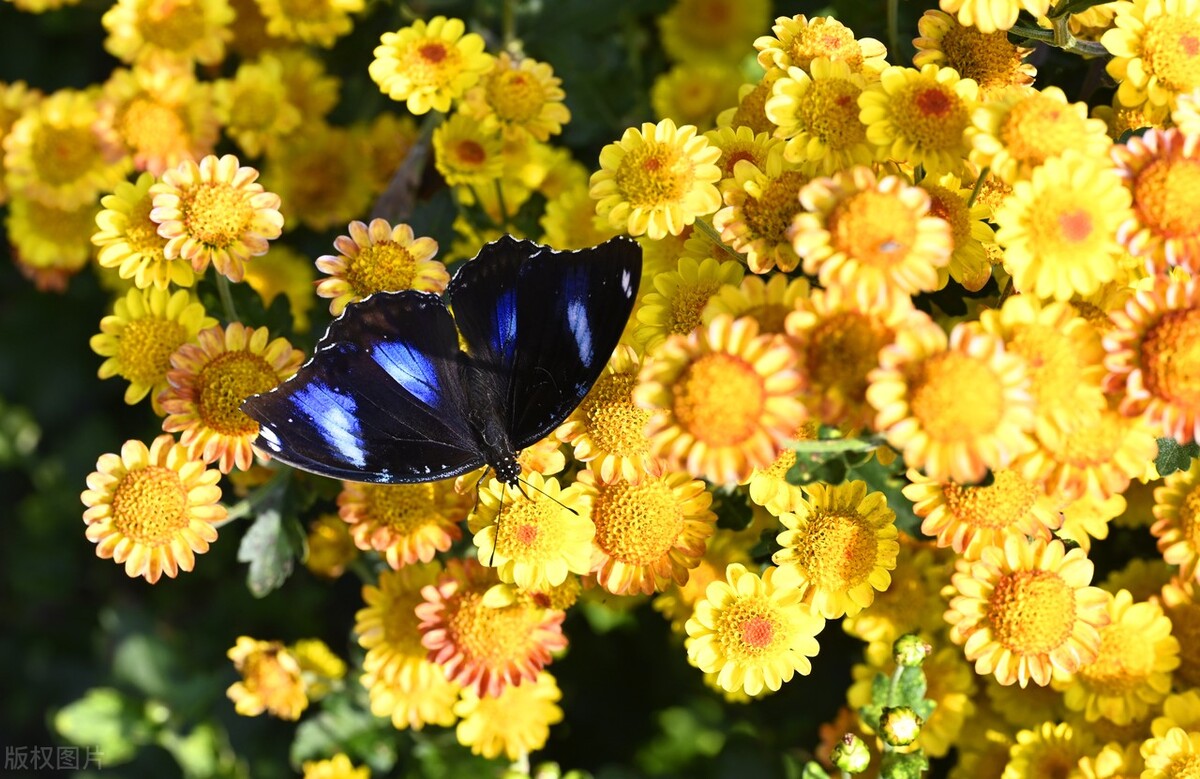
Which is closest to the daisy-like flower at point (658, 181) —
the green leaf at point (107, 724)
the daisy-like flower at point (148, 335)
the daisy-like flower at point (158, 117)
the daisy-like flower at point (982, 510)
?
the daisy-like flower at point (982, 510)

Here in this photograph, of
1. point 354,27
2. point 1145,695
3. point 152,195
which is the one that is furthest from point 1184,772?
point 354,27

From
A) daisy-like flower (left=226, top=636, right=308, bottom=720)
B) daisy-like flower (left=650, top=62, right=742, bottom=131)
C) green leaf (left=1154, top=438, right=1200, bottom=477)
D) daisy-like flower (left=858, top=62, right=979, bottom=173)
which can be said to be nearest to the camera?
daisy-like flower (left=858, top=62, right=979, bottom=173)

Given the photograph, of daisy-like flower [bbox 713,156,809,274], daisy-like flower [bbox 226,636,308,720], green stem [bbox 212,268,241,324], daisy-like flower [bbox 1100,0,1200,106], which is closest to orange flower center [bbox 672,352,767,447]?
daisy-like flower [bbox 713,156,809,274]

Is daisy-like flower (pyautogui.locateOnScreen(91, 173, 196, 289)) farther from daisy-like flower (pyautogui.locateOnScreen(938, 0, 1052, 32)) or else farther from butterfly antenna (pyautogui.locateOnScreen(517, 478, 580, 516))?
daisy-like flower (pyautogui.locateOnScreen(938, 0, 1052, 32))

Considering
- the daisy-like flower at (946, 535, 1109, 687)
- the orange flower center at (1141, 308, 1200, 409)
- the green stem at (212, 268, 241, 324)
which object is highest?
the orange flower center at (1141, 308, 1200, 409)

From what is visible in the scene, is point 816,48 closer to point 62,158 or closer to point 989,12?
point 989,12

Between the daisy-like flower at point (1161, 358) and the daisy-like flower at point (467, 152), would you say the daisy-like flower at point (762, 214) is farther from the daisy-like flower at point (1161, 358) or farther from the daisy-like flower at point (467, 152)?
the daisy-like flower at point (467, 152)

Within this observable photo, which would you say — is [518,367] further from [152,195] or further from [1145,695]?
[1145,695]

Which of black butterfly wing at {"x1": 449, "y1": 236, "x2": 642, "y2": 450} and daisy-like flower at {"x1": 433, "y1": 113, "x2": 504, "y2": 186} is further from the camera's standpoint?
daisy-like flower at {"x1": 433, "y1": 113, "x2": 504, "y2": 186}
